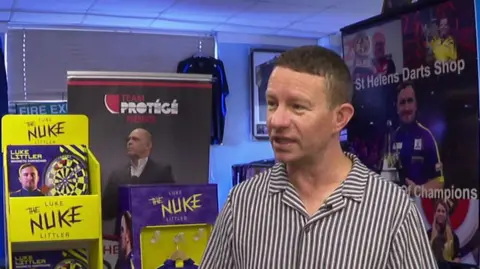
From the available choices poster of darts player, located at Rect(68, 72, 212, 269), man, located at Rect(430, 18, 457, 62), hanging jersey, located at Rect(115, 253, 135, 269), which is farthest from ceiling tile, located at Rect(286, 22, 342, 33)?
man, located at Rect(430, 18, 457, 62)

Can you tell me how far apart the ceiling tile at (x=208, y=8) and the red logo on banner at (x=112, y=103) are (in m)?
2.98

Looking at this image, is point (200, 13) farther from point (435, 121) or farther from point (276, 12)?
point (435, 121)

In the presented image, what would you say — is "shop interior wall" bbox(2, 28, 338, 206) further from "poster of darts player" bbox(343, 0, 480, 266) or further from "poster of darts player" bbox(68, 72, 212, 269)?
"poster of darts player" bbox(343, 0, 480, 266)

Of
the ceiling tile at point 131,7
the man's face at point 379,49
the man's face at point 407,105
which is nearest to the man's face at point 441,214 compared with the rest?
the man's face at point 407,105

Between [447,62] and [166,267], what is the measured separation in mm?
1422

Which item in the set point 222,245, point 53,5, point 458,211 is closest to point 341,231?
point 222,245

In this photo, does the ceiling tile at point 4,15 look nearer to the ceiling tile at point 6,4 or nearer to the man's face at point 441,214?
the ceiling tile at point 6,4

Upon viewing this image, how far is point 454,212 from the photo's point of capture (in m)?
1.97

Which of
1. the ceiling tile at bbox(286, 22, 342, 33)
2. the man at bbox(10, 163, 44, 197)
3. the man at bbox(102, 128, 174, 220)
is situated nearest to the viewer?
the man at bbox(10, 163, 44, 197)

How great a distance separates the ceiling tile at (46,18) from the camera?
6.14 m

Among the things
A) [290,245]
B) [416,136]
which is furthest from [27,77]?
[290,245]

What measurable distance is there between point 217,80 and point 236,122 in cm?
68

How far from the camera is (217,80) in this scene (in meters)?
6.92

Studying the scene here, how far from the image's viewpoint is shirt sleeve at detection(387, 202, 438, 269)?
133 cm
